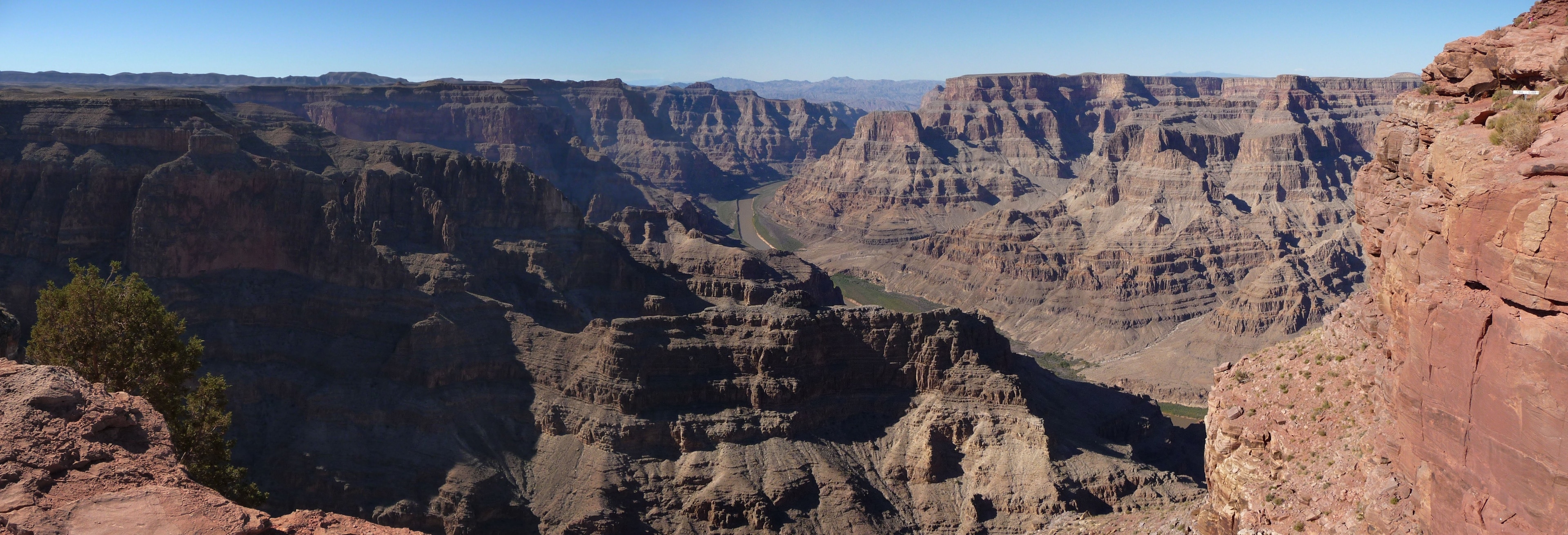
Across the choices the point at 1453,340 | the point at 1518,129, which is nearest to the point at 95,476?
the point at 1453,340

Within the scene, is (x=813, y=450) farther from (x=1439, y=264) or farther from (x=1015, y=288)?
(x=1015, y=288)

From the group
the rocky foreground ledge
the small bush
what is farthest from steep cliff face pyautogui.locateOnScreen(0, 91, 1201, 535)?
the small bush

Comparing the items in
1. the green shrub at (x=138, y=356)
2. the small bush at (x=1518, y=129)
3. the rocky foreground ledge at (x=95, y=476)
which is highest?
the small bush at (x=1518, y=129)

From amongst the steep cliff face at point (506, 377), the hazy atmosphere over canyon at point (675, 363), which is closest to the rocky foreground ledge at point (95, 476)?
the hazy atmosphere over canyon at point (675, 363)

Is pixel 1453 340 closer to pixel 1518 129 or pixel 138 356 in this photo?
pixel 1518 129

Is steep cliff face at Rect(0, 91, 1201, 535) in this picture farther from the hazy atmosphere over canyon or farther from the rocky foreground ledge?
the rocky foreground ledge

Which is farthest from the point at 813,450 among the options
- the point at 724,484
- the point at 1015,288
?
the point at 1015,288

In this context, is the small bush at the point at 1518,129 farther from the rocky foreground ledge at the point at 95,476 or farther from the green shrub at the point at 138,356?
the green shrub at the point at 138,356
